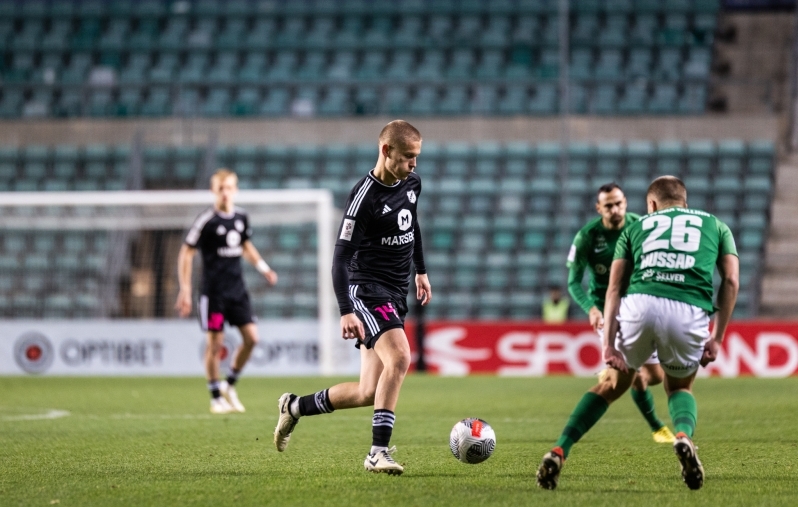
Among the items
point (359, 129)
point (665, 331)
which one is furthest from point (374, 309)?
point (359, 129)

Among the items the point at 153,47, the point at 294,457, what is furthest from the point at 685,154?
the point at 294,457

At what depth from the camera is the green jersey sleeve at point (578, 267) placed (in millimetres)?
7723

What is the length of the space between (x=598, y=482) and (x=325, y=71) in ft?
60.2

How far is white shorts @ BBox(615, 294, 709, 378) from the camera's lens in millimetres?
5203

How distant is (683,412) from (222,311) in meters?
5.72

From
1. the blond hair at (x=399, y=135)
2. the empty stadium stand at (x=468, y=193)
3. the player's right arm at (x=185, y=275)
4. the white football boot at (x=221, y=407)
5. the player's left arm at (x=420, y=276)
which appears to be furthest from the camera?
the empty stadium stand at (x=468, y=193)

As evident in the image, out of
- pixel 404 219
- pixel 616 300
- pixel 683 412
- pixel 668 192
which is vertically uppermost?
pixel 668 192

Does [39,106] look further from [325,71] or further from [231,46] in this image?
[325,71]

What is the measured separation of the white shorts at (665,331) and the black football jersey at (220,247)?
5.54 meters

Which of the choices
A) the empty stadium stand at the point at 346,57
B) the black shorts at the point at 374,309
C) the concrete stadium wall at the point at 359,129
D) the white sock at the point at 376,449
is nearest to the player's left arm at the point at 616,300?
the black shorts at the point at 374,309

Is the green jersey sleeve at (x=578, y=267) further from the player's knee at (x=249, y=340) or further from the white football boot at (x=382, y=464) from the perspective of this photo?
the player's knee at (x=249, y=340)

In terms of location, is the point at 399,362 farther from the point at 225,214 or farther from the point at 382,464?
the point at 225,214

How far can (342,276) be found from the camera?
578 centimetres

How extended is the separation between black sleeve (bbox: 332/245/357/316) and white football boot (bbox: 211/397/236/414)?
177 inches
